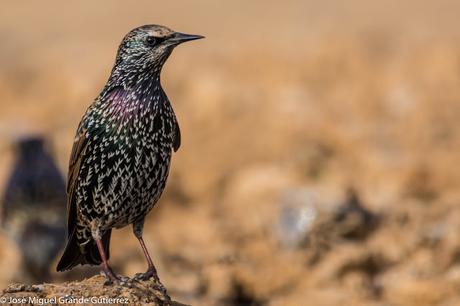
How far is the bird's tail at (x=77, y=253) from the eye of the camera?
722 centimetres

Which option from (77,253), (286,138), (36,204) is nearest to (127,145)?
(77,253)

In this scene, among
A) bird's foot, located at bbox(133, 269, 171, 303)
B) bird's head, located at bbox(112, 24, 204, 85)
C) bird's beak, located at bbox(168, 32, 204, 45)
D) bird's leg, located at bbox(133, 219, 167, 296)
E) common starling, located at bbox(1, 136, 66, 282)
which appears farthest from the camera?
common starling, located at bbox(1, 136, 66, 282)

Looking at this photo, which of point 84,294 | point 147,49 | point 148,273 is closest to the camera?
point 84,294

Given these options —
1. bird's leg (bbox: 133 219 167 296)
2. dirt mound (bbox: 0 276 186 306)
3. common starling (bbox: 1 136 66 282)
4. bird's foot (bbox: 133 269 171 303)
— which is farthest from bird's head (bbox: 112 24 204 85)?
common starling (bbox: 1 136 66 282)

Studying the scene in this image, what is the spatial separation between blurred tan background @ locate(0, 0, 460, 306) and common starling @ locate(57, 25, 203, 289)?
224 cm

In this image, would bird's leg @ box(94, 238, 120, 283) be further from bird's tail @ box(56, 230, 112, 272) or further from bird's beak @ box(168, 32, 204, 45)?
bird's beak @ box(168, 32, 204, 45)

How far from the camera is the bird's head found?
6.98 metres

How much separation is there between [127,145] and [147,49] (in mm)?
620

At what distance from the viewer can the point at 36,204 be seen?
10750mm

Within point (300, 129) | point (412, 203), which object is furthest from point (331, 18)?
point (412, 203)

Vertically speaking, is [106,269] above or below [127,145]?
below

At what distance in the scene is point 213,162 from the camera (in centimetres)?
1330

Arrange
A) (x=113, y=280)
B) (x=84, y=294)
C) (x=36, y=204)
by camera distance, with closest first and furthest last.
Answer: (x=84, y=294)
(x=113, y=280)
(x=36, y=204)

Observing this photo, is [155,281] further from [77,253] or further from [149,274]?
[77,253]
